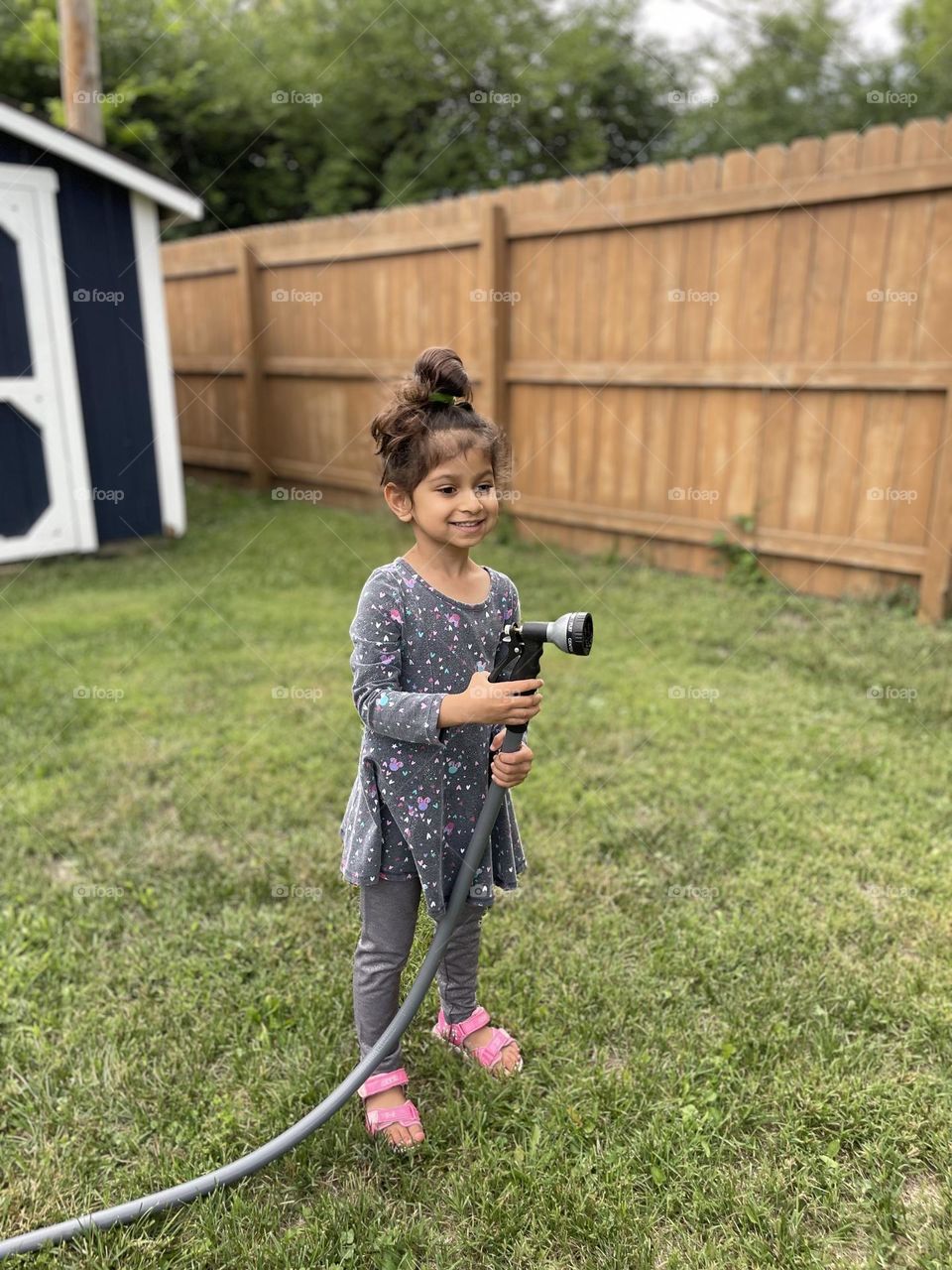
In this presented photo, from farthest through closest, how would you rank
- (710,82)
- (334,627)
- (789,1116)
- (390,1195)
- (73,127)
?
(710,82)
(73,127)
(334,627)
(789,1116)
(390,1195)

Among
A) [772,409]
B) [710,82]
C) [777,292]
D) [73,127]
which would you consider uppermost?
[710,82]

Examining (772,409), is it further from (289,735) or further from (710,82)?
(710,82)

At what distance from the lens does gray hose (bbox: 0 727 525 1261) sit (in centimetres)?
165

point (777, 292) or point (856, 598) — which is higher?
point (777, 292)

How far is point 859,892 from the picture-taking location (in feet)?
8.68

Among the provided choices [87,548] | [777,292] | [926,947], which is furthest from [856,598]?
[87,548]

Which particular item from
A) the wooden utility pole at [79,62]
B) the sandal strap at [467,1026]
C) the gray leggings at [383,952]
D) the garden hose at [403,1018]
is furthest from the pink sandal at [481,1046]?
the wooden utility pole at [79,62]

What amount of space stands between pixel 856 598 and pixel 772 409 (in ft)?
3.74

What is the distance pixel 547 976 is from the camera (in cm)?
233

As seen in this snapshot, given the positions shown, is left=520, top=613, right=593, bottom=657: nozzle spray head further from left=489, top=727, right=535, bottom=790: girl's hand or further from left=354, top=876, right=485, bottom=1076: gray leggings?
left=354, top=876, right=485, bottom=1076: gray leggings

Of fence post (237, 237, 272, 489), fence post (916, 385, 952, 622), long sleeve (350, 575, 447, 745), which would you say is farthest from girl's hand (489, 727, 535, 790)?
fence post (237, 237, 272, 489)

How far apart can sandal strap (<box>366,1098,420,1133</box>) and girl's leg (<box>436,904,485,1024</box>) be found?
0.24 metres

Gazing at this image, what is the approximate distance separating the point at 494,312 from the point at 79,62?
407 centimetres

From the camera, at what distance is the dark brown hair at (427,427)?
1669 millimetres
